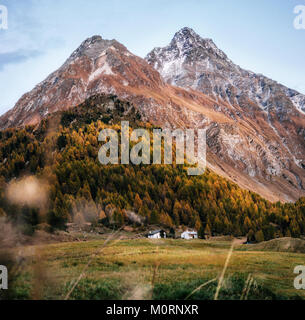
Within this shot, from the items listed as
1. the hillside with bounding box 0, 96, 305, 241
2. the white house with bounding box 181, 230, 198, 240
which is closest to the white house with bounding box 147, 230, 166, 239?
the white house with bounding box 181, 230, 198, 240

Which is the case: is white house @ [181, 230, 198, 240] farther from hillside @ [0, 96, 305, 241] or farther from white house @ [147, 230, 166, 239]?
white house @ [147, 230, 166, 239]

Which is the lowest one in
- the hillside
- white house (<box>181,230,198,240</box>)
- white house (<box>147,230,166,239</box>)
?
white house (<box>181,230,198,240</box>)

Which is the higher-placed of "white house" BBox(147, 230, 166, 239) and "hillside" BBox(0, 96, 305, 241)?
"hillside" BBox(0, 96, 305, 241)

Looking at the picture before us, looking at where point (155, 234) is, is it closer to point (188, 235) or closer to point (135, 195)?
point (188, 235)

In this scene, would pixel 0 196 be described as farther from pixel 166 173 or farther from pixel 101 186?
pixel 166 173

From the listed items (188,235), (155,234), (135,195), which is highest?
(135,195)

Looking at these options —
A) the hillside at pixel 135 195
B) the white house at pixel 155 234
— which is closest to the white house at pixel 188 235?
the hillside at pixel 135 195

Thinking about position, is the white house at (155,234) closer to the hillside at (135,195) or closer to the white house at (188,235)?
the white house at (188,235)

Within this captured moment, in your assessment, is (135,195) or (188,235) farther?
(135,195)

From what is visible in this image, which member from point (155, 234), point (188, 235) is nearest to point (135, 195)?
point (188, 235)

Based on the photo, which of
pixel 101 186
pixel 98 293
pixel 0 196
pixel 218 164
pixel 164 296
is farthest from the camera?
pixel 218 164

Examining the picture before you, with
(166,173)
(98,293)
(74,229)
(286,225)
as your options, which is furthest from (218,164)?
(98,293)
